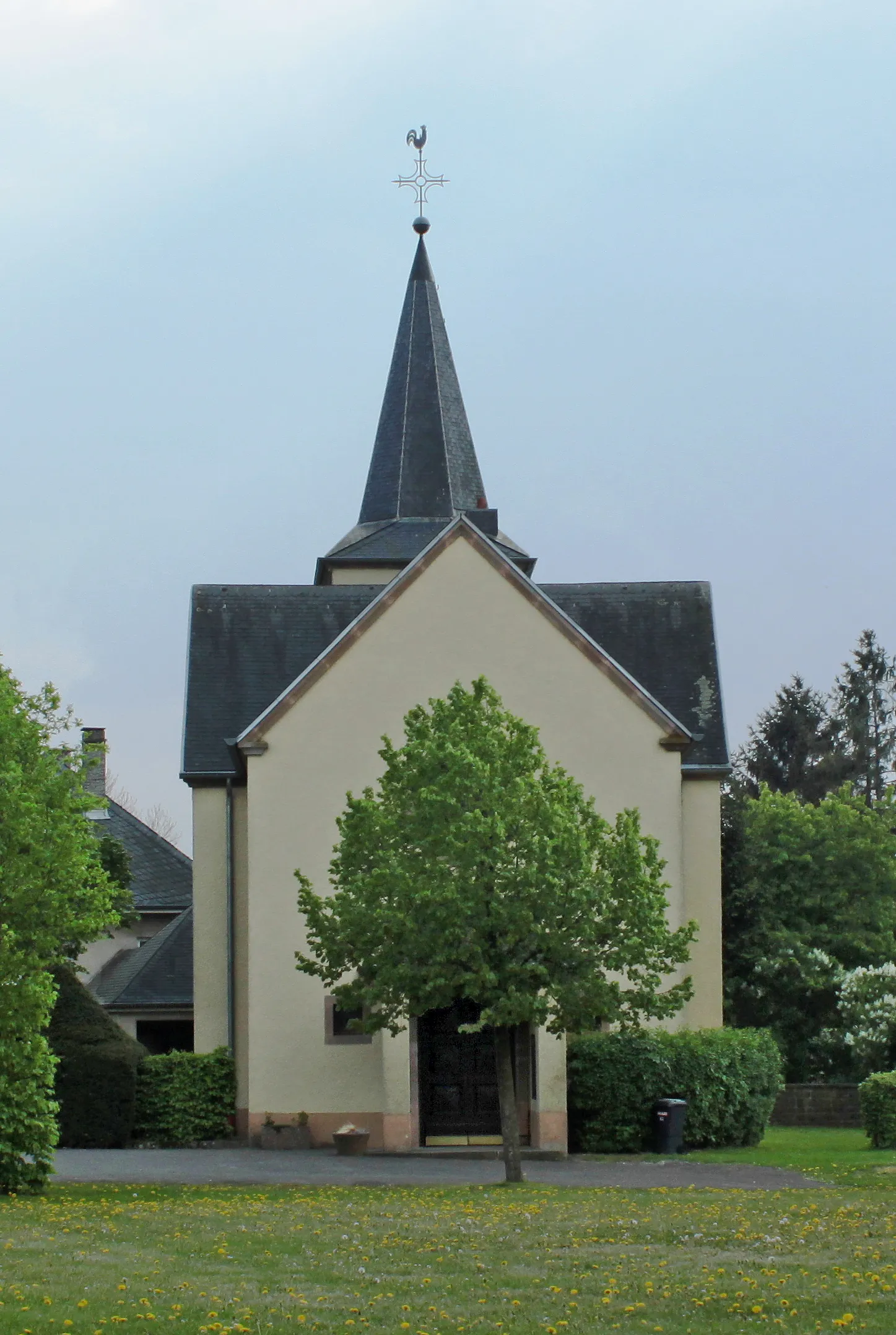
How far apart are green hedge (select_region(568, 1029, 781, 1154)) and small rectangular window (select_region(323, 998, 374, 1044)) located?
12.1 ft

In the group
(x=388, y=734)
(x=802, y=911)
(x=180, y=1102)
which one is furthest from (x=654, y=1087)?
(x=802, y=911)

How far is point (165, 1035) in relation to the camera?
Answer: 38.6 meters

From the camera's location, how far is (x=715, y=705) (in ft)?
107

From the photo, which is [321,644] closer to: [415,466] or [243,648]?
[243,648]

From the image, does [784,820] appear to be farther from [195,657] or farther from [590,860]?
[590,860]

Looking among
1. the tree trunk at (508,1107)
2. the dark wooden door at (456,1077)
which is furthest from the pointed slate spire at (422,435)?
the tree trunk at (508,1107)

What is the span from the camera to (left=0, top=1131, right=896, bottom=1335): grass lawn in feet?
33.5

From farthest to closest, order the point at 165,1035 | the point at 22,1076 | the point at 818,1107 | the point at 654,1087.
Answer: the point at 165,1035
the point at 818,1107
the point at 654,1087
the point at 22,1076

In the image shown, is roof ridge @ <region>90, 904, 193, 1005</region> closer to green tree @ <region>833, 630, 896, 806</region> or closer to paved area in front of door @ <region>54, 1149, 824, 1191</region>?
paved area in front of door @ <region>54, 1149, 824, 1191</region>

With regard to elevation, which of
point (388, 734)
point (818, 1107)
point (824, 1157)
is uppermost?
point (388, 734)

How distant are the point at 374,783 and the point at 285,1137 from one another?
19.8 feet

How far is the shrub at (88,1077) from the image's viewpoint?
27953 mm

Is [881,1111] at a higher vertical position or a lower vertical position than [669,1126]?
higher

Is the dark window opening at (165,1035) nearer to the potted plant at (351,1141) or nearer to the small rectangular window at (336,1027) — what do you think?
the small rectangular window at (336,1027)
